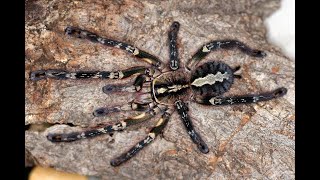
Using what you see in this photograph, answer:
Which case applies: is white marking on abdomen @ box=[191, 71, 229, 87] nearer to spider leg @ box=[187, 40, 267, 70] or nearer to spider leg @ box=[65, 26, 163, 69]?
spider leg @ box=[187, 40, 267, 70]

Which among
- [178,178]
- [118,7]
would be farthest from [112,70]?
[178,178]

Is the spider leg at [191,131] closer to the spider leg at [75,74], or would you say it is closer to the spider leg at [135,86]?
the spider leg at [135,86]

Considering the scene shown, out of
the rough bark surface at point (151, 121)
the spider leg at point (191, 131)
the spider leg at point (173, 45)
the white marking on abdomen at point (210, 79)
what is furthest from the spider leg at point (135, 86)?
the white marking on abdomen at point (210, 79)

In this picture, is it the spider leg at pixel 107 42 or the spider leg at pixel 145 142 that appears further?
the spider leg at pixel 145 142

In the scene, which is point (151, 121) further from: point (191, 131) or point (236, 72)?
point (236, 72)

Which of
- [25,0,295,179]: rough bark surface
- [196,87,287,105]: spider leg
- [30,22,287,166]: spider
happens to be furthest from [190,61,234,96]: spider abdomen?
[25,0,295,179]: rough bark surface

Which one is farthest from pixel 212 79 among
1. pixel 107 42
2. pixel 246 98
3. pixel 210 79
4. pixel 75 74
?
pixel 75 74

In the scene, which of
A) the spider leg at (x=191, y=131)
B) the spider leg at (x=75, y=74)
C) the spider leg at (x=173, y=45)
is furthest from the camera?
the spider leg at (x=173, y=45)

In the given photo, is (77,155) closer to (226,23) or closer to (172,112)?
(172,112)
